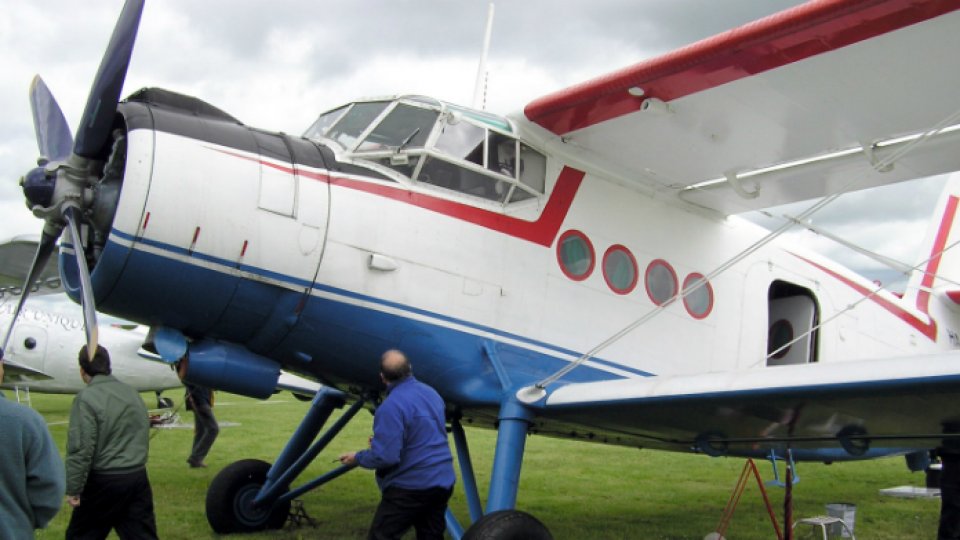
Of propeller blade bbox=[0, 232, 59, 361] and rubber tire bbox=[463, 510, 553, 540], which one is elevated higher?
propeller blade bbox=[0, 232, 59, 361]

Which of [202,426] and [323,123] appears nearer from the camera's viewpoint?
[323,123]

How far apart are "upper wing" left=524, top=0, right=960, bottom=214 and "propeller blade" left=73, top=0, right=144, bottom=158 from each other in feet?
8.69

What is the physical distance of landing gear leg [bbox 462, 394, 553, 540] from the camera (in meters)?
4.59

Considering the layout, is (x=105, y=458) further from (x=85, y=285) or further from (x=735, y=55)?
(x=735, y=55)

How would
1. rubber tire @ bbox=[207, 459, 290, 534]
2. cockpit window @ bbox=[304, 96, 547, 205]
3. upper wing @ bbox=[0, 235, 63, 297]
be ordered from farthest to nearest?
rubber tire @ bbox=[207, 459, 290, 534]
upper wing @ bbox=[0, 235, 63, 297]
cockpit window @ bbox=[304, 96, 547, 205]

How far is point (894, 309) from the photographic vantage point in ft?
28.5

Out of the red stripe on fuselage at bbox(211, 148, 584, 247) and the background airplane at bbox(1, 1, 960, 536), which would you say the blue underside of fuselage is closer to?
the background airplane at bbox(1, 1, 960, 536)

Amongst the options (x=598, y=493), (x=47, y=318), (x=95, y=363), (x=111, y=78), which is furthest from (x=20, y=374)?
(x=111, y=78)

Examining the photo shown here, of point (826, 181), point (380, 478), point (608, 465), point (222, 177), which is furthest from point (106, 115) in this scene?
point (608, 465)

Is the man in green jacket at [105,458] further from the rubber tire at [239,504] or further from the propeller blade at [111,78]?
the rubber tire at [239,504]

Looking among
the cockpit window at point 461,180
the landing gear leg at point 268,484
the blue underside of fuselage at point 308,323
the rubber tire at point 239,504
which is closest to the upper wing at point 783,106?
the cockpit window at point 461,180

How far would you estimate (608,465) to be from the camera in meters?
12.6

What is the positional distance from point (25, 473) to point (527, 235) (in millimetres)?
3567

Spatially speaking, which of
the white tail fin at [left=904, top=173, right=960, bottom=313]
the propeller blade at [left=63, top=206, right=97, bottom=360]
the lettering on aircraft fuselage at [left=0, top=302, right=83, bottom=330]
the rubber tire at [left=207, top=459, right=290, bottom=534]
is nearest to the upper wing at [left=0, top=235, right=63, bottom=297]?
the propeller blade at [left=63, top=206, right=97, bottom=360]
